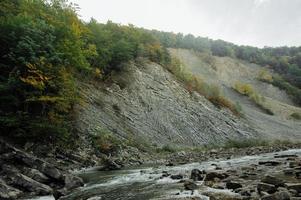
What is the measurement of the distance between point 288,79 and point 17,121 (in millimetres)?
133327

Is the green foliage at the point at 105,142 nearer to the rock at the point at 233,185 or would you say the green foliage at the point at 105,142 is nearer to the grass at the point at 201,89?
the rock at the point at 233,185

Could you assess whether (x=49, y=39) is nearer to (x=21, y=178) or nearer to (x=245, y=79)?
(x=21, y=178)

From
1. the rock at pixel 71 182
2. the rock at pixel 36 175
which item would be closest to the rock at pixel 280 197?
the rock at pixel 71 182

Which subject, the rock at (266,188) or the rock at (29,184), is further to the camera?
the rock at (29,184)

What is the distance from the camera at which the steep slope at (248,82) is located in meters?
87.5

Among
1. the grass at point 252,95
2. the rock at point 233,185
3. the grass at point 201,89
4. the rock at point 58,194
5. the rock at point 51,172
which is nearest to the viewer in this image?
the rock at point 233,185

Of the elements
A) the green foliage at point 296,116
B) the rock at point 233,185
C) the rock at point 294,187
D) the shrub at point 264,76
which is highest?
the shrub at point 264,76

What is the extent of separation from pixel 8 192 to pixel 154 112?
3986cm

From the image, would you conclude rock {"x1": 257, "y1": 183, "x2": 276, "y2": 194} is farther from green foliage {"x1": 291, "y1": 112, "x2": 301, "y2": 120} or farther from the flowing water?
green foliage {"x1": 291, "y1": 112, "x2": 301, "y2": 120}

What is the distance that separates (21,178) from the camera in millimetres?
21359

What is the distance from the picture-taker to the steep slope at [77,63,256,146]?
49.2m

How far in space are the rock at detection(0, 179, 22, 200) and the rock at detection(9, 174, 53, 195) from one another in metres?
0.58

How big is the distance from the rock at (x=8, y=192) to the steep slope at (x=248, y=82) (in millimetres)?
65994

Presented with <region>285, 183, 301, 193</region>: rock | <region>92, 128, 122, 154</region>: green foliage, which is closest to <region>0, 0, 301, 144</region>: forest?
<region>92, 128, 122, 154</region>: green foliage
